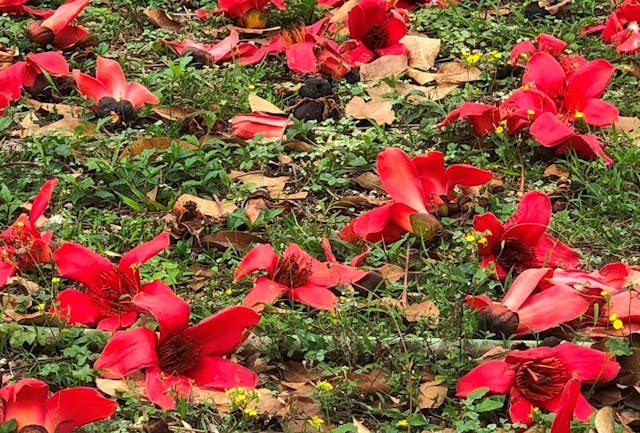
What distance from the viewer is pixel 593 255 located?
109 inches

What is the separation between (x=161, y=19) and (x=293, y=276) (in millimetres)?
1680

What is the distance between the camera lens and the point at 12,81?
11.3 ft

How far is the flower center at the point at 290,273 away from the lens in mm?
2547

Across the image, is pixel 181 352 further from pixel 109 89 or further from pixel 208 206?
pixel 109 89

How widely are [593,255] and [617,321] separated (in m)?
0.52

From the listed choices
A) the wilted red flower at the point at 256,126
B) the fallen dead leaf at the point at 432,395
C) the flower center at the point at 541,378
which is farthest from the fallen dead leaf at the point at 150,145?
the flower center at the point at 541,378

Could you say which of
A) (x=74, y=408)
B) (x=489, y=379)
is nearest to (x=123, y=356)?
(x=74, y=408)

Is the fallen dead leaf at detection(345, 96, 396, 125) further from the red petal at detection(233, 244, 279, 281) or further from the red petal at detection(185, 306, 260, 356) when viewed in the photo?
the red petal at detection(185, 306, 260, 356)

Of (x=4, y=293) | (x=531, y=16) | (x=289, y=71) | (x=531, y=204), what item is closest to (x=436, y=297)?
(x=531, y=204)

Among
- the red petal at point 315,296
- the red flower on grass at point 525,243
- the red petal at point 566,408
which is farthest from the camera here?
the red flower on grass at point 525,243

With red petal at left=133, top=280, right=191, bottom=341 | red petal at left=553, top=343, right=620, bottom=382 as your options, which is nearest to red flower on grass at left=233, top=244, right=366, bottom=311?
red petal at left=133, top=280, right=191, bottom=341

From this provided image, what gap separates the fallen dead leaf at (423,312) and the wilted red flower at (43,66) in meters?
1.53

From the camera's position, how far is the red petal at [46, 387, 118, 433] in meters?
1.99

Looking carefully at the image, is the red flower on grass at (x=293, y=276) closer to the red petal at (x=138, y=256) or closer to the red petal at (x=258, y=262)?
the red petal at (x=258, y=262)
